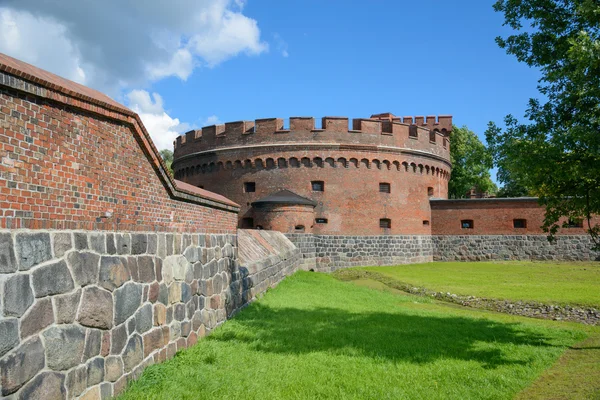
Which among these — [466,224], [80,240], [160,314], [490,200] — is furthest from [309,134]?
[80,240]

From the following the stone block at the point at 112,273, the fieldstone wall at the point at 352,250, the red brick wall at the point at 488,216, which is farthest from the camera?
the red brick wall at the point at 488,216

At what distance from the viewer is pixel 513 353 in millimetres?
6750

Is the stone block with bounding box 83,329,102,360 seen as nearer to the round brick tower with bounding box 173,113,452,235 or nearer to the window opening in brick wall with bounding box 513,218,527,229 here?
the round brick tower with bounding box 173,113,452,235

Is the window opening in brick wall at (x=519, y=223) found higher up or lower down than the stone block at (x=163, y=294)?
higher up

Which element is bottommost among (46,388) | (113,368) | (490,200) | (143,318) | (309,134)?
(113,368)

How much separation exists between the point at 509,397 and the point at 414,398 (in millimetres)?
1140

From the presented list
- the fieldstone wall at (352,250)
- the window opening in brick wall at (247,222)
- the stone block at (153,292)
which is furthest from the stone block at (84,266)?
the window opening in brick wall at (247,222)

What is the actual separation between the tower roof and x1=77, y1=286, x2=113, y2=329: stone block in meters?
16.5

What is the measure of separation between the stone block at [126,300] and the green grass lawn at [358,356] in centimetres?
73

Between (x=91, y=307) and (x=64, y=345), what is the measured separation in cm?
45

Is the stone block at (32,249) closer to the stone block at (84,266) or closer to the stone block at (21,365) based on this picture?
the stone block at (84,266)

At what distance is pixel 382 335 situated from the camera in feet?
24.4

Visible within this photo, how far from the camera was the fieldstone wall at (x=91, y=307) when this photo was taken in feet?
10.4

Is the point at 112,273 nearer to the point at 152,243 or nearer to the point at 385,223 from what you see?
the point at 152,243
